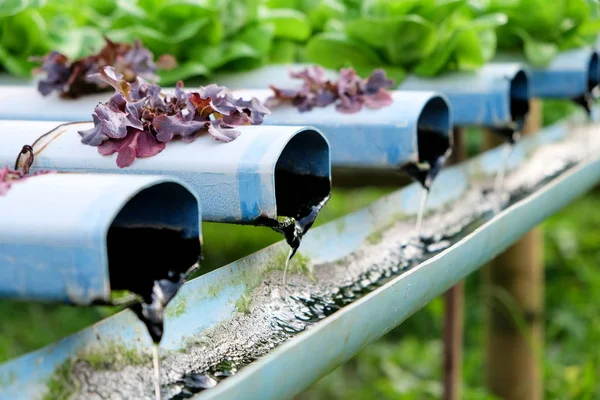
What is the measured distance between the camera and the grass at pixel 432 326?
15.9 feet

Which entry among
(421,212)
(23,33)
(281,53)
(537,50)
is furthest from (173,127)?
(537,50)

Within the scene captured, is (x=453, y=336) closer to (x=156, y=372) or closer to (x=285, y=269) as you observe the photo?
(x=285, y=269)

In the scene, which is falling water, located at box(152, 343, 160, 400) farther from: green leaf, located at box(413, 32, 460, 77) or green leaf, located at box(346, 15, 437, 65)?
green leaf, located at box(413, 32, 460, 77)

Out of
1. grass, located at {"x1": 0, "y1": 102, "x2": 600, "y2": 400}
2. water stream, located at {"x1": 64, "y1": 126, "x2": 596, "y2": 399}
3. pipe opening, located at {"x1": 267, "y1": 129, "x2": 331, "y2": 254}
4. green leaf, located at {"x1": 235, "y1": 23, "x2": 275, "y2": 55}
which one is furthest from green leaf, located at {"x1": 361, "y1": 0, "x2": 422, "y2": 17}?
grass, located at {"x1": 0, "y1": 102, "x2": 600, "y2": 400}

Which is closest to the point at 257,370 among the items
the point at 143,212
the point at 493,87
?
the point at 143,212

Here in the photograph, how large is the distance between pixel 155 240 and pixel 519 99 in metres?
1.77

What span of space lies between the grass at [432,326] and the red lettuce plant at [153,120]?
2.80m

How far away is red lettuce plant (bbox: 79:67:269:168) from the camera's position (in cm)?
156

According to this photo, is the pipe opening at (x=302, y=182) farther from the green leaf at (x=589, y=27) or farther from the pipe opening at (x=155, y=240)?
the green leaf at (x=589, y=27)

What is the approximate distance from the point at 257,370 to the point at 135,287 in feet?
0.96

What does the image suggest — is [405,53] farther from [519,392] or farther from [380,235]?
[519,392]

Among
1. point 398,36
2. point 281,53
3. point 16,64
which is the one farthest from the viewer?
point 281,53

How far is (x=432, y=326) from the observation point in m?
6.37

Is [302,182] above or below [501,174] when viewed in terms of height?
above
